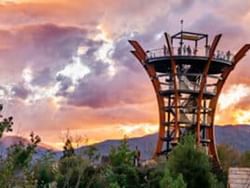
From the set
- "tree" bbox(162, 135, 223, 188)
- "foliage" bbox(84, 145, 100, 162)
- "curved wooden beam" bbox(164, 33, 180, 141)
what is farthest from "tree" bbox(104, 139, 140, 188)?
"curved wooden beam" bbox(164, 33, 180, 141)

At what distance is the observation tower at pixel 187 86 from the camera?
60562mm

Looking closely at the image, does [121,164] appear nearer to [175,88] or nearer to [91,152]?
[91,152]

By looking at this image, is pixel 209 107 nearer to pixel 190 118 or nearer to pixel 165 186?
pixel 190 118

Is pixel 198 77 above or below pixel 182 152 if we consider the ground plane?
above

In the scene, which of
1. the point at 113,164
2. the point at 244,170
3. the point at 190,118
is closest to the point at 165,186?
the point at 244,170

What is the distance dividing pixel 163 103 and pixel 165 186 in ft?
135

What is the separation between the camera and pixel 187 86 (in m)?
61.0

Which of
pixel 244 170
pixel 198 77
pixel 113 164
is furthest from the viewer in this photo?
pixel 198 77

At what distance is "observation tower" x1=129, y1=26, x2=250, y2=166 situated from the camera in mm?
60562

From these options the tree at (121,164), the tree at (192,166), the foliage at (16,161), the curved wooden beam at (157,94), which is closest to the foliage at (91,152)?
the foliage at (16,161)

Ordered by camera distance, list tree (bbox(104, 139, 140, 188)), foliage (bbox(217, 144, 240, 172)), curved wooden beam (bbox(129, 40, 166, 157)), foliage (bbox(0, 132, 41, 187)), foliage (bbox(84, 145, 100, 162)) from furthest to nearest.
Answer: foliage (bbox(217, 144, 240, 172)) < curved wooden beam (bbox(129, 40, 166, 157)) < tree (bbox(104, 139, 140, 188)) < foliage (bbox(84, 145, 100, 162)) < foliage (bbox(0, 132, 41, 187))

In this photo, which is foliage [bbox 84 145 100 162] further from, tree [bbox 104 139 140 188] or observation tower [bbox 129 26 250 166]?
observation tower [bbox 129 26 250 166]

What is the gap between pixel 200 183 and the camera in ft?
112

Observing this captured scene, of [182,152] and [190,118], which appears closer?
[182,152]
